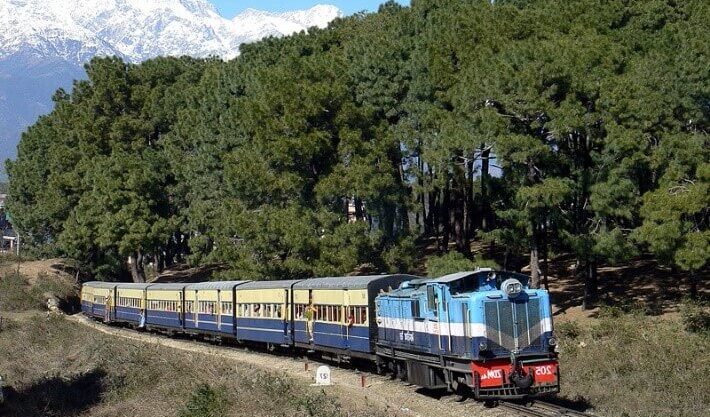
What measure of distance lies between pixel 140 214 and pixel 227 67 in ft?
43.1

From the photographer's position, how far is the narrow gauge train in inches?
824

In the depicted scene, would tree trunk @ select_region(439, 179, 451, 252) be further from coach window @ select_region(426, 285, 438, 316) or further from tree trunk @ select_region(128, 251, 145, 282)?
coach window @ select_region(426, 285, 438, 316)

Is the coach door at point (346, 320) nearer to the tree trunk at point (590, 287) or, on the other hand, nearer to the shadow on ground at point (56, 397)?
the shadow on ground at point (56, 397)

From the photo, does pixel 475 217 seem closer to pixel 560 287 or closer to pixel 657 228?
pixel 560 287

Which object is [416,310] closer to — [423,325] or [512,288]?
[423,325]

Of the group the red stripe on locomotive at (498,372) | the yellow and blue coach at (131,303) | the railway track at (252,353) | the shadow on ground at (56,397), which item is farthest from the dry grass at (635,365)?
the yellow and blue coach at (131,303)

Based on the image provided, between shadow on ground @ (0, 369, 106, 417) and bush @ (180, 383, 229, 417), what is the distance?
19.6 ft

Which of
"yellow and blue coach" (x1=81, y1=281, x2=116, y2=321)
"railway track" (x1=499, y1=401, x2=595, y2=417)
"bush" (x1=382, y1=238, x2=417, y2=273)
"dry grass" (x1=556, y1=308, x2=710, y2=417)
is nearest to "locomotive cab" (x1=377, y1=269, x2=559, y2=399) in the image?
"railway track" (x1=499, y1=401, x2=595, y2=417)

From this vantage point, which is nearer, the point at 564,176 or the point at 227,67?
the point at 564,176

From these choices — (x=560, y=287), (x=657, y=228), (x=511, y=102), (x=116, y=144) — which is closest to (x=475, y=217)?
(x=560, y=287)

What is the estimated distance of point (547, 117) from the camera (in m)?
37.4

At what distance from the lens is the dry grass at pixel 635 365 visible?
21547 mm

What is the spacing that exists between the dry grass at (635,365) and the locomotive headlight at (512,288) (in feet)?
10.9

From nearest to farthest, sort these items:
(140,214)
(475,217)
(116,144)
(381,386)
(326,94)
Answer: (381,386) < (326,94) < (475,217) < (140,214) < (116,144)
